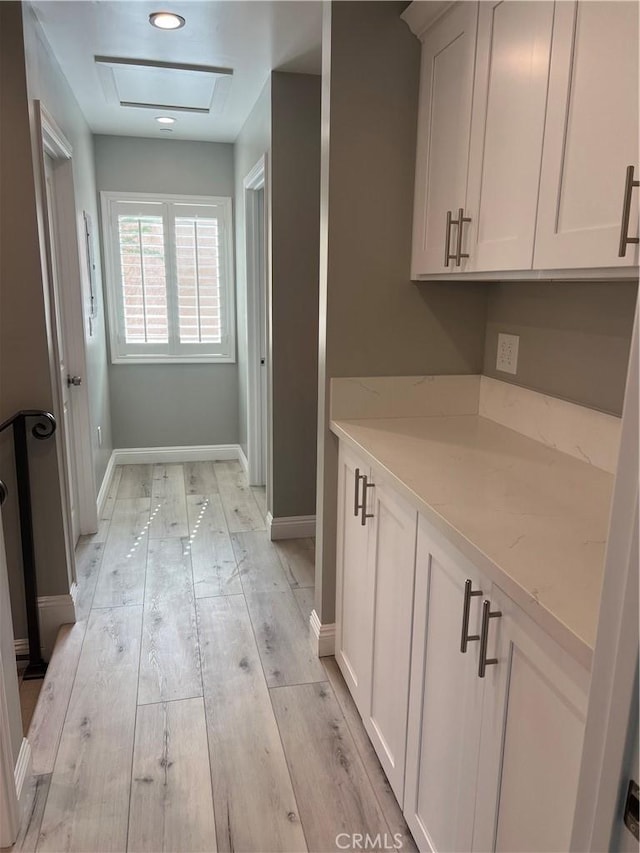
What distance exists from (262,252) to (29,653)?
291 centimetres

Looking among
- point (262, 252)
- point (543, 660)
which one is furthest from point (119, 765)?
point (262, 252)

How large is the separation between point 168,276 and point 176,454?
4.79ft

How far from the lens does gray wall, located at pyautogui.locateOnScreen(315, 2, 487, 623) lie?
204 cm

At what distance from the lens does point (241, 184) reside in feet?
14.4

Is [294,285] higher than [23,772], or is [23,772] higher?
[294,285]

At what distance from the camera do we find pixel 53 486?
2545 mm

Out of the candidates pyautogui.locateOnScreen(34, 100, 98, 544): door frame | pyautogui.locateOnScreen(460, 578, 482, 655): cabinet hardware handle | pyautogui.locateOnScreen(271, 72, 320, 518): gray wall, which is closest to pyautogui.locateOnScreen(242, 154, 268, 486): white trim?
pyautogui.locateOnScreen(271, 72, 320, 518): gray wall

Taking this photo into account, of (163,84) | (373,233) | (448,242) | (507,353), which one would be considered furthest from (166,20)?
(507,353)

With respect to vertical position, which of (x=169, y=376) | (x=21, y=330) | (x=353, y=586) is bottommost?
(x=353, y=586)

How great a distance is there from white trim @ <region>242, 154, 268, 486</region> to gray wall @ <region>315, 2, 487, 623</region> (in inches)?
82.3

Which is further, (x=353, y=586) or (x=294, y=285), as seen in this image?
(x=294, y=285)

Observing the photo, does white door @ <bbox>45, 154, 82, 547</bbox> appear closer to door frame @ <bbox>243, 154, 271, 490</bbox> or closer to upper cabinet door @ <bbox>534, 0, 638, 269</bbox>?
door frame @ <bbox>243, 154, 271, 490</bbox>

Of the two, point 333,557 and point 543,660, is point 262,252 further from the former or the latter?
point 543,660

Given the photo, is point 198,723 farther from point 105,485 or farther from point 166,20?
point 166,20
